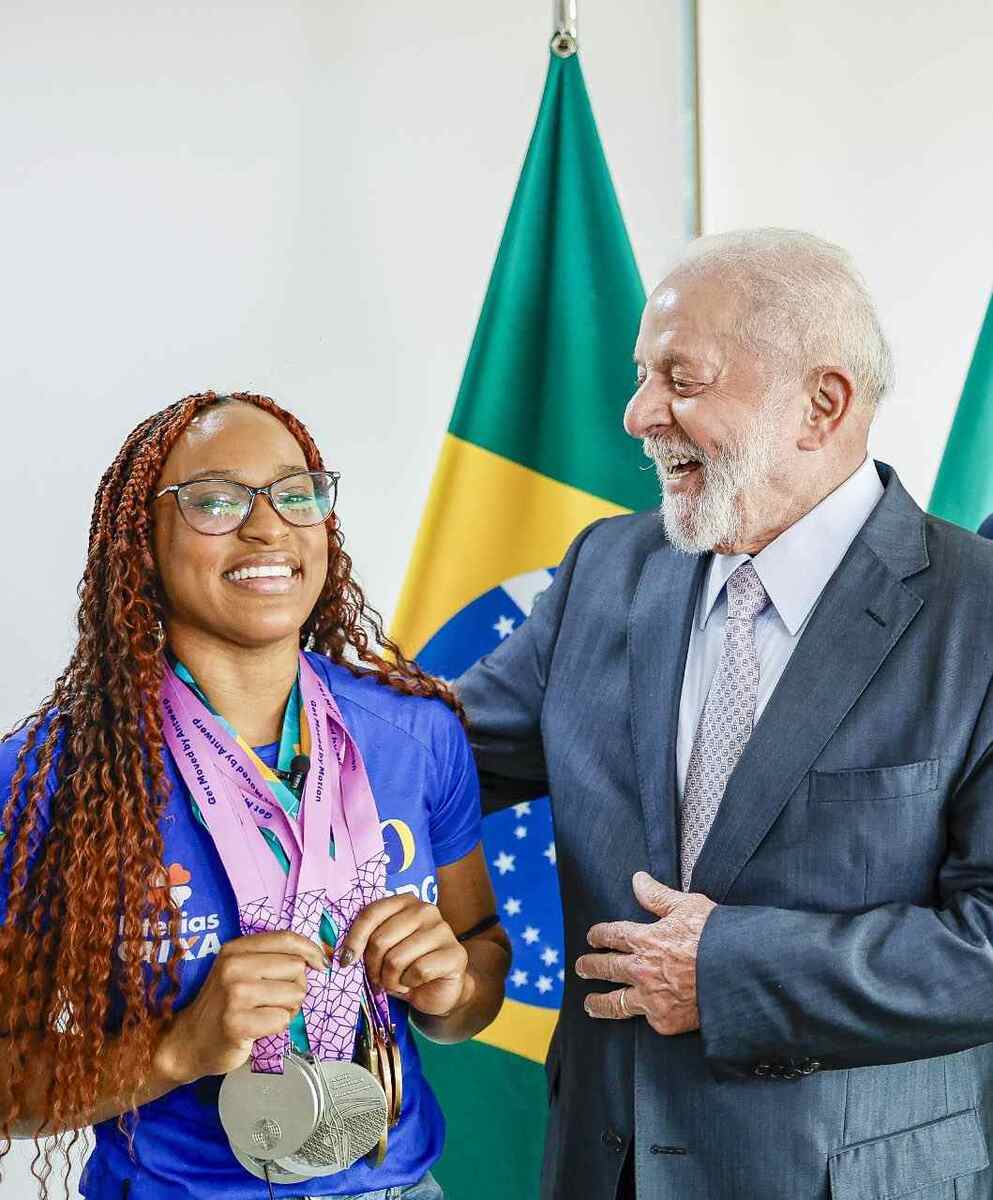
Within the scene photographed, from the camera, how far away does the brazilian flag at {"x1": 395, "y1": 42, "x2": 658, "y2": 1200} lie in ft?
9.87

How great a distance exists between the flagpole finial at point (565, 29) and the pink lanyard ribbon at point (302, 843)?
5.83 ft

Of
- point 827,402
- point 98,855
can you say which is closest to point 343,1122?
point 98,855

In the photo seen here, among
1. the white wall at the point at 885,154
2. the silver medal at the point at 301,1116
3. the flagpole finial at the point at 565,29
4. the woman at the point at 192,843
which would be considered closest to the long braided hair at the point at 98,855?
the woman at the point at 192,843

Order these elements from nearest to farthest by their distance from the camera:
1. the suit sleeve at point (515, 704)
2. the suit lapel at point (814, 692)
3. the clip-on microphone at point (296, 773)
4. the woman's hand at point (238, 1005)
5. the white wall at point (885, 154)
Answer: the woman's hand at point (238, 1005)
the clip-on microphone at point (296, 773)
the suit lapel at point (814, 692)
the suit sleeve at point (515, 704)
the white wall at point (885, 154)

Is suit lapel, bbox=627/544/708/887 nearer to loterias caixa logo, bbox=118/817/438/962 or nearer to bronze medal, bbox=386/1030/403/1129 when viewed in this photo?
bronze medal, bbox=386/1030/403/1129

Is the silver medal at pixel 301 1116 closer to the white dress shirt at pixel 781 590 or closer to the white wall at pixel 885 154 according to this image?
the white dress shirt at pixel 781 590

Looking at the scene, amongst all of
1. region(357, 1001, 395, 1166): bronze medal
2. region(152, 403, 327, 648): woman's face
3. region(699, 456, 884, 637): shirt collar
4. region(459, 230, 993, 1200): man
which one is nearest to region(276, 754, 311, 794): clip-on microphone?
region(152, 403, 327, 648): woman's face

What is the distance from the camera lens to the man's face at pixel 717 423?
212 cm

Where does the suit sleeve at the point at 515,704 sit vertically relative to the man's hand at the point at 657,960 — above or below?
above

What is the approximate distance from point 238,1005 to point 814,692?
901 mm

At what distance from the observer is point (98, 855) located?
166 centimetres

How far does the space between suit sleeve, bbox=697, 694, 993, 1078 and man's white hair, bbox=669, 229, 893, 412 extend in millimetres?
615

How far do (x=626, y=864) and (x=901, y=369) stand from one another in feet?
6.08

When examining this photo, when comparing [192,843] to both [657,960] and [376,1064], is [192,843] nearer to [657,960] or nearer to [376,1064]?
[376,1064]
